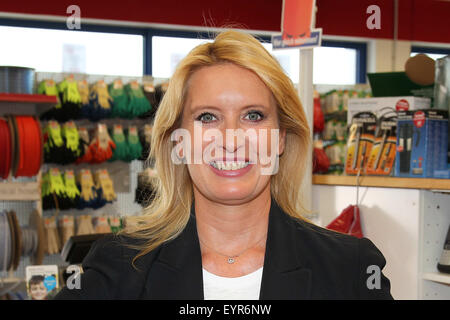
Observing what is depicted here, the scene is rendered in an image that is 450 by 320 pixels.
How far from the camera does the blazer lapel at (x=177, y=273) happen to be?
1303 millimetres

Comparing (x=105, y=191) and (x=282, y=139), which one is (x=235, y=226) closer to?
(x=282, y=139)

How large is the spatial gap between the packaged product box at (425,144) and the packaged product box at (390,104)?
1.23ft

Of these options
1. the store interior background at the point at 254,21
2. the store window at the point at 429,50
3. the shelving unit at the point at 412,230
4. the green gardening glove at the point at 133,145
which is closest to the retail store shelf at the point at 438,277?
the shelving unit at the point at 412,230

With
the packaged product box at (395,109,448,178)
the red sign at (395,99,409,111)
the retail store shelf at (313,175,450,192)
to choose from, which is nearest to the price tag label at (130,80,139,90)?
the retail store shelf at (313,175,450,192)

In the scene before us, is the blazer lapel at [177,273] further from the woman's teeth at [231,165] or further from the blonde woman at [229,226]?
the woman's teeth at [231,165]

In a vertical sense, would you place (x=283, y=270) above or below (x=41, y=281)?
above

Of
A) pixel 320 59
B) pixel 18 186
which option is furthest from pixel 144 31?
pixel 18 186

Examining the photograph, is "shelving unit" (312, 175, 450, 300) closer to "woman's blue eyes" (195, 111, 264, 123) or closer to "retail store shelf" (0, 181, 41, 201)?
"woman's blue eyes" (195, 111, 264, 123)

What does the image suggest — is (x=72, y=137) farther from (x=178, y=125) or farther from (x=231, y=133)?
(x=231, y=133)

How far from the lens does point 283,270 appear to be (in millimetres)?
1321

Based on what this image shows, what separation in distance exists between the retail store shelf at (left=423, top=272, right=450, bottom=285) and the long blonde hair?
1.07 metres

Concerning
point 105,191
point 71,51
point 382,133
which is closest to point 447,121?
point 382,133

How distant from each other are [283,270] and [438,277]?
4.29 ft

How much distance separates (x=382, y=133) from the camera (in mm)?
2879
